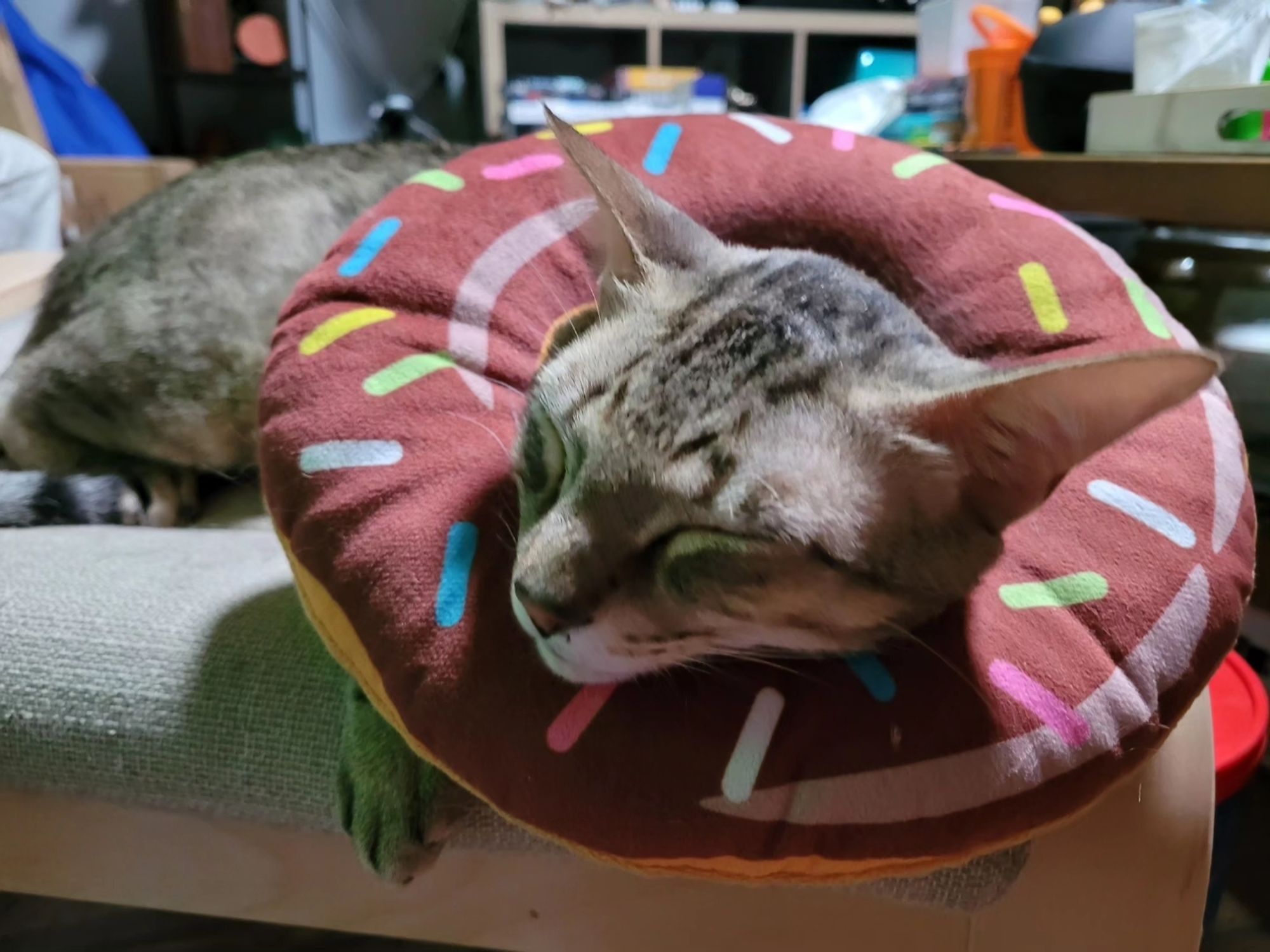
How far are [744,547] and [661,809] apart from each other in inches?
6.4

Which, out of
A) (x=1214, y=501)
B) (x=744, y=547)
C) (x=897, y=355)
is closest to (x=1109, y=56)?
(x=1214, y=501)

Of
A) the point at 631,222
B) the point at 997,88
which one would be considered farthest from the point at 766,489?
the point at 997,88

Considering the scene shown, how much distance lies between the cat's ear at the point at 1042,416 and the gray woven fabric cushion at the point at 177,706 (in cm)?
33

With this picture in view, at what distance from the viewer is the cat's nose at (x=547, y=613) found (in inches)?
21.3

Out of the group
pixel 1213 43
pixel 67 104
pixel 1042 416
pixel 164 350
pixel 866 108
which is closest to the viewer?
pixel 1042 416

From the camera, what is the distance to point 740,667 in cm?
60

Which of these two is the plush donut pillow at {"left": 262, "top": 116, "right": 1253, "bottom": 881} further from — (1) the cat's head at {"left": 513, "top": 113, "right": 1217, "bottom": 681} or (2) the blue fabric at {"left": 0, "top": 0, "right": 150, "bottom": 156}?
(2) the blue fabric at {"left": 0, "top": 0, "right": 150, "bottom": 156}

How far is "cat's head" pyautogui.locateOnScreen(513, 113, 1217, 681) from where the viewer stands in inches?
20.5

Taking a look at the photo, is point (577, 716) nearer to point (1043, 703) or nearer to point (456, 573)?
point (456, 573)

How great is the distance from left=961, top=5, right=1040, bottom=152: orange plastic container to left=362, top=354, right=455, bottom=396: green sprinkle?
4.05ft

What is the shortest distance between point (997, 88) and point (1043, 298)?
1015 millimetres

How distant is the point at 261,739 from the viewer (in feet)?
2.45

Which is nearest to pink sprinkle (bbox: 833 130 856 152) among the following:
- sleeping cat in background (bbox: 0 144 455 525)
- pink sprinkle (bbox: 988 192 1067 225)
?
pink sprinkle (bbox: 988 192 1067 225)

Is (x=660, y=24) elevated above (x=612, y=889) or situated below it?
above
